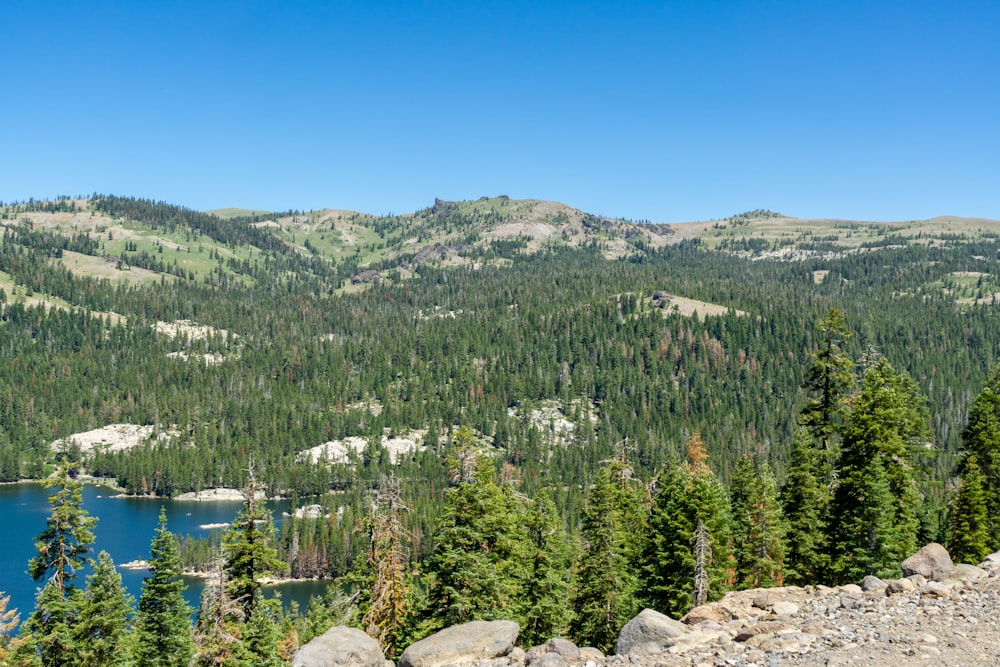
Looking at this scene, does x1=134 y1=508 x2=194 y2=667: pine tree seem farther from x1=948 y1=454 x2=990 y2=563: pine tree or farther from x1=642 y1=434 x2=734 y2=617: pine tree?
x1=948 y1=454 x2=990 y2=563: pine tree

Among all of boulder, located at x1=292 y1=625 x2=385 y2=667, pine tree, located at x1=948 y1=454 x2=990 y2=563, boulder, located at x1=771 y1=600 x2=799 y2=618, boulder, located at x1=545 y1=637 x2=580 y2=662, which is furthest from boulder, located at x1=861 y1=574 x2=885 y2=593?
pine tree, located at x1=948 y1=454 x2=990 y2=563

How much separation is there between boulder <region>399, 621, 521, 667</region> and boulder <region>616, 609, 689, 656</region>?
12.2ft

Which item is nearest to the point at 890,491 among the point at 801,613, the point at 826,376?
the point at 826,376

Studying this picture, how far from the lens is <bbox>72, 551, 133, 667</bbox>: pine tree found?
4303 cm

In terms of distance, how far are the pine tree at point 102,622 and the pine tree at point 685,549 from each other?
1274 inches

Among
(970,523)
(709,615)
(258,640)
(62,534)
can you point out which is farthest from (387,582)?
(970,523)

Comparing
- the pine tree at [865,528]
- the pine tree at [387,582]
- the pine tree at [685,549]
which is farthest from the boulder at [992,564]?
the pine tree at [387,582]

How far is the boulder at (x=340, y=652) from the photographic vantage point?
2250 centimetres

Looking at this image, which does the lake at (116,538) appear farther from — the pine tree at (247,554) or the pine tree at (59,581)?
the pine tree at (247,554)

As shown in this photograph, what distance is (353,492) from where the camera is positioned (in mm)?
194750

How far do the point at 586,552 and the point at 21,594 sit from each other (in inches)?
4695

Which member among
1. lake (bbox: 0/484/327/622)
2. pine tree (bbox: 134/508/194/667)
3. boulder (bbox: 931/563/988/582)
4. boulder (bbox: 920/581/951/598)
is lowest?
lake (bbox: 0/484/327/622)

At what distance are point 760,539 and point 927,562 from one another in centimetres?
1938

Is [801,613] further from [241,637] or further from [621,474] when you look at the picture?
[621,474]
